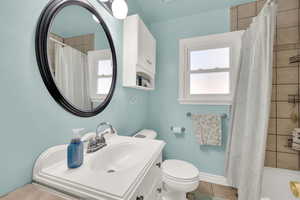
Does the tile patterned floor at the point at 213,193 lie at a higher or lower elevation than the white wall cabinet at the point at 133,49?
lower

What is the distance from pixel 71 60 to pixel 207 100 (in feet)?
5.37

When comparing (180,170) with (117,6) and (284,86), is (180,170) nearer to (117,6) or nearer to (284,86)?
(284,86)

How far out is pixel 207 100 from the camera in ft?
5.62

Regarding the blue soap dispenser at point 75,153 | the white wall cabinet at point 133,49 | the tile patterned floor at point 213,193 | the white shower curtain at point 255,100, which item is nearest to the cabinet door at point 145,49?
the white wall cabinet at point 133,49

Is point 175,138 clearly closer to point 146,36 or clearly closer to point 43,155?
point 146,36

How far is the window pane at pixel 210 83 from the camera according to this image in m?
1.74

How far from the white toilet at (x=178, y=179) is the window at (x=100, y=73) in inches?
40.6

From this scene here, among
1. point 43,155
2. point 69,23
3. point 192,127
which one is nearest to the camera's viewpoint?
point 43,155

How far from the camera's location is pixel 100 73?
1016mm

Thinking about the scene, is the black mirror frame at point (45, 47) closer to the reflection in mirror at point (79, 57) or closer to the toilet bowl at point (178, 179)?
the reflection in mirror at point (79, 57)

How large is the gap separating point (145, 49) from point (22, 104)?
3.92ft

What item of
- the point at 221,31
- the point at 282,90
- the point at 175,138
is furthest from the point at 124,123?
the point at 282,90

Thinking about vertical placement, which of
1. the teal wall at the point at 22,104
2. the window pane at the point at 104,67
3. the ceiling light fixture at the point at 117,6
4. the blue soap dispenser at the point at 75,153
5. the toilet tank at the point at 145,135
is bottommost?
the toilet tank at the point at 145,135

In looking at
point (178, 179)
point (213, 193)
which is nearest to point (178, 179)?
point (178, 179)
